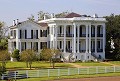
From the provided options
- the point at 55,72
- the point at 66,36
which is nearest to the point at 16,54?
the point at 66,36

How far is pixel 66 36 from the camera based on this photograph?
77.8m

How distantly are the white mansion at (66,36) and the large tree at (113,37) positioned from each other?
334 centimetres

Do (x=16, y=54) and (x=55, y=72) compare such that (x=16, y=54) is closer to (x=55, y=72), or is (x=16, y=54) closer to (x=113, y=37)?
(x=55, y=72)

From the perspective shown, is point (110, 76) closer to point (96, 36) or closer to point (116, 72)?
point (116, 72)

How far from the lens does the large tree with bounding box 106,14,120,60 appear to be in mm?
80812

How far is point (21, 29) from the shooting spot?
252 feet

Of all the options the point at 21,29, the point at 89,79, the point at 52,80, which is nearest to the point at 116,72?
the point at 89,79

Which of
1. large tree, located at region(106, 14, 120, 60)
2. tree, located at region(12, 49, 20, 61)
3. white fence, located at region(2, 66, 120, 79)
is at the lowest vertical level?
white fence, located at region(2, 66, 120, 79)

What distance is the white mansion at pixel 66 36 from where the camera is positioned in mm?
76688

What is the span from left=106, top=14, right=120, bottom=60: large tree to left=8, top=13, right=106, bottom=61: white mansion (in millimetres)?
3343

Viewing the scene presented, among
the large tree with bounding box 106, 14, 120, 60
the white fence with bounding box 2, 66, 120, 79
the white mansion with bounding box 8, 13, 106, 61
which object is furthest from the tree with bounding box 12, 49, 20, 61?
the white fence with bounding box 2, 66, 120, 79

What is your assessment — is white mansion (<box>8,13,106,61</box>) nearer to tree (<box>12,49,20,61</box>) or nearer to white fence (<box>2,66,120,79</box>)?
tree (<box>12,49,20,61</box>)

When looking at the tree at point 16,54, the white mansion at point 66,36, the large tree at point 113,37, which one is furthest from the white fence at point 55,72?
the large tree at point 113,37

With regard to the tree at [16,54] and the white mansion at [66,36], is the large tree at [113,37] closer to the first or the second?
the white mansion at [66,36]
